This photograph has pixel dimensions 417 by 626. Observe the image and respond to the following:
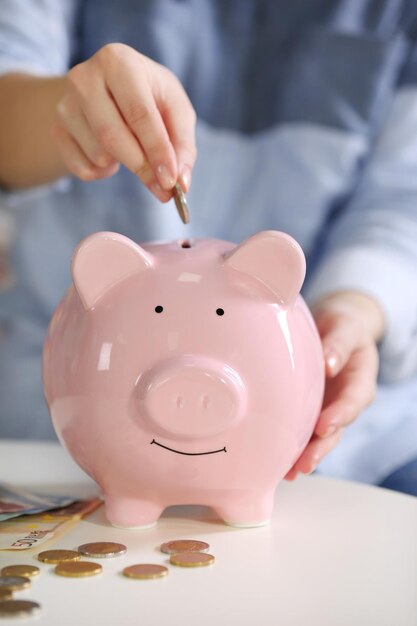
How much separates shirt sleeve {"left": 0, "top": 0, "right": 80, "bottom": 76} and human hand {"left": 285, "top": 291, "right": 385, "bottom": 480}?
19.8 inches

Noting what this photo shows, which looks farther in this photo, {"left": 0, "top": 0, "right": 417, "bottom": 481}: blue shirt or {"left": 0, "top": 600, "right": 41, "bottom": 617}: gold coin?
{"left": 0, "top": 0, "right": 417, "bottom": 481}: blue shirt

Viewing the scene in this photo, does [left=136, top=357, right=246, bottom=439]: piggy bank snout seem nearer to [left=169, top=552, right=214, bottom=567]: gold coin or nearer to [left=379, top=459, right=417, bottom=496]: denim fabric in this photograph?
[left=169, top=552, right=214, bottom=567]: gold coin

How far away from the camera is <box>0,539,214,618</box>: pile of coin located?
19.7 inches

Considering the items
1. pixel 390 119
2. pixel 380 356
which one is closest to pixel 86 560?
pixel 380 356

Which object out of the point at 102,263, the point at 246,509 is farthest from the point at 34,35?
the point at 246,509

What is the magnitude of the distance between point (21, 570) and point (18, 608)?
0.07 meters

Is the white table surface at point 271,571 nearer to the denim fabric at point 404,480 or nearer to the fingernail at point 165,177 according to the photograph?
the denim fabric at point 404,480

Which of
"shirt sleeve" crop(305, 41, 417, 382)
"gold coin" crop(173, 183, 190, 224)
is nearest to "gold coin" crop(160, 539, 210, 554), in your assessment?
"gold coin" crop(173, 183, 190, 224)

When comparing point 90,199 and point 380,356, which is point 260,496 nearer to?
point 380,356

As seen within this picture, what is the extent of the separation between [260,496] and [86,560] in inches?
5.9

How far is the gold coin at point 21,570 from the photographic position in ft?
1.80

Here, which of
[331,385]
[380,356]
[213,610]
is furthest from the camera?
[380,356]

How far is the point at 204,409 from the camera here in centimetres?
62

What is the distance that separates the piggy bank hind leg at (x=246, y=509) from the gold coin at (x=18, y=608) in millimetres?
209
